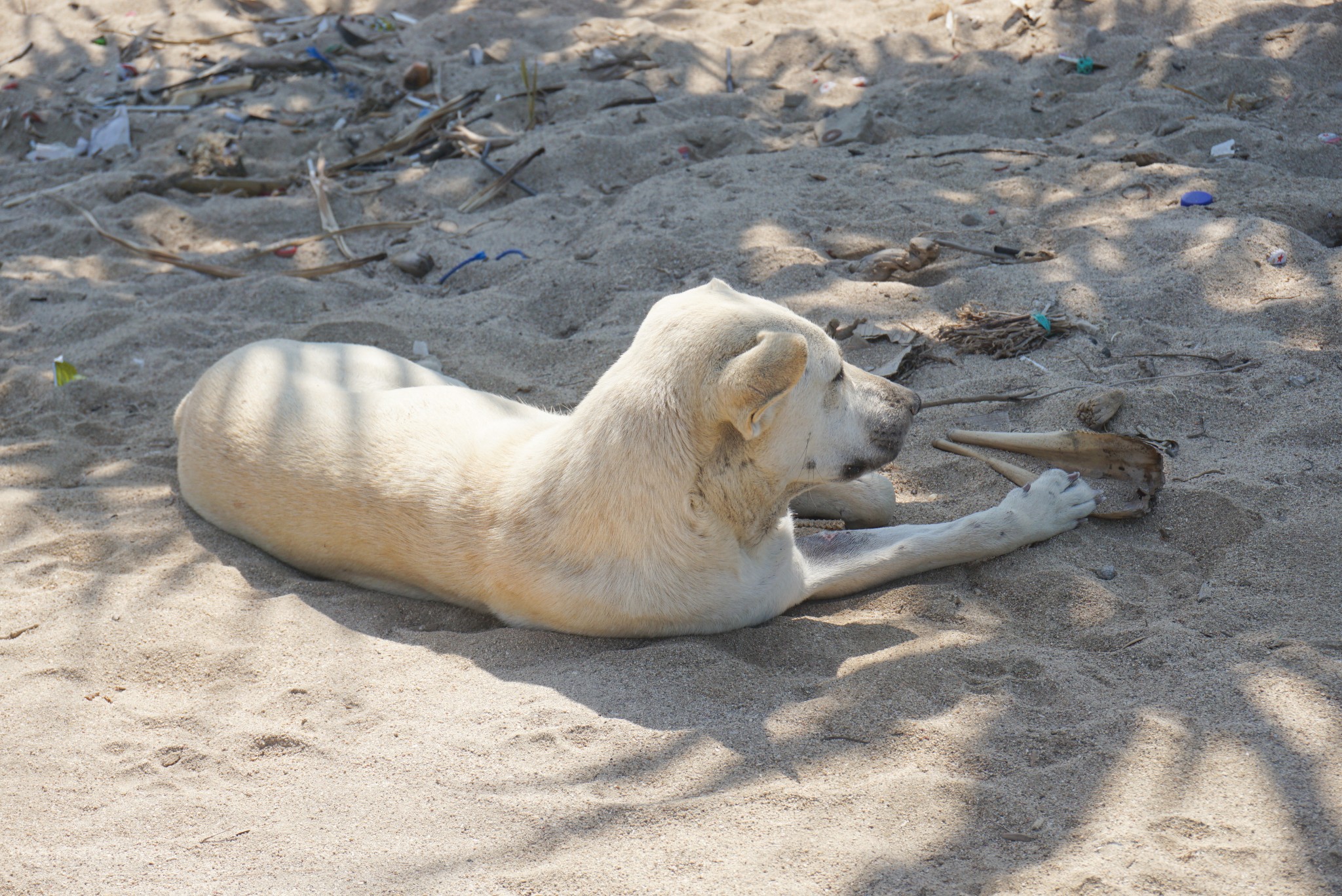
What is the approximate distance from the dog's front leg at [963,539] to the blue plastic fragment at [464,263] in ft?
11.1

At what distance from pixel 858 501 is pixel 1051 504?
0.72 meters

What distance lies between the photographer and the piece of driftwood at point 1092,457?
3.63 m

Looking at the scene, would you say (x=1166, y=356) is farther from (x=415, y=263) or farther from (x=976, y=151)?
(x=415, y=263)

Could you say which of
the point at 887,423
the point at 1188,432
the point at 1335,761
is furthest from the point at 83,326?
the point at 1335,761

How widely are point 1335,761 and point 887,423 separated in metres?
1.55

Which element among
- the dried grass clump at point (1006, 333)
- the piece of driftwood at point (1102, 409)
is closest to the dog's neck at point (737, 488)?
the piece of driftwood at point (1102, 409)

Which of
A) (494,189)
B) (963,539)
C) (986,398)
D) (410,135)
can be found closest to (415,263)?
(494,189)

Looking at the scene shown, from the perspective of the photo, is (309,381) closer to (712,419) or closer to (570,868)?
(712,419)

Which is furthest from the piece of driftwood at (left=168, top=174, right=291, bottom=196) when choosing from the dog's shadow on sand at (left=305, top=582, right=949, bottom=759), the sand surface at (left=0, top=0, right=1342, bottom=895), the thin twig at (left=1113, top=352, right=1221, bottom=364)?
the thin twig at (left=1113, top=352, right=1221, bottom=364)

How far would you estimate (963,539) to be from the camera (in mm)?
3576

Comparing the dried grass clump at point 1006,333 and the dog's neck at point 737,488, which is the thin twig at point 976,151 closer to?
the dried grass clump at point 1006,333

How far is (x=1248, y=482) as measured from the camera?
139 inches

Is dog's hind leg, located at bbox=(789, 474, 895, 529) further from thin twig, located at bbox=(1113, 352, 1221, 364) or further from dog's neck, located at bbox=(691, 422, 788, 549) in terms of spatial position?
thin twig, located at bbox=(1113, 352, 1221, 364)

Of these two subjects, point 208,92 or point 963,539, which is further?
point 208,92
